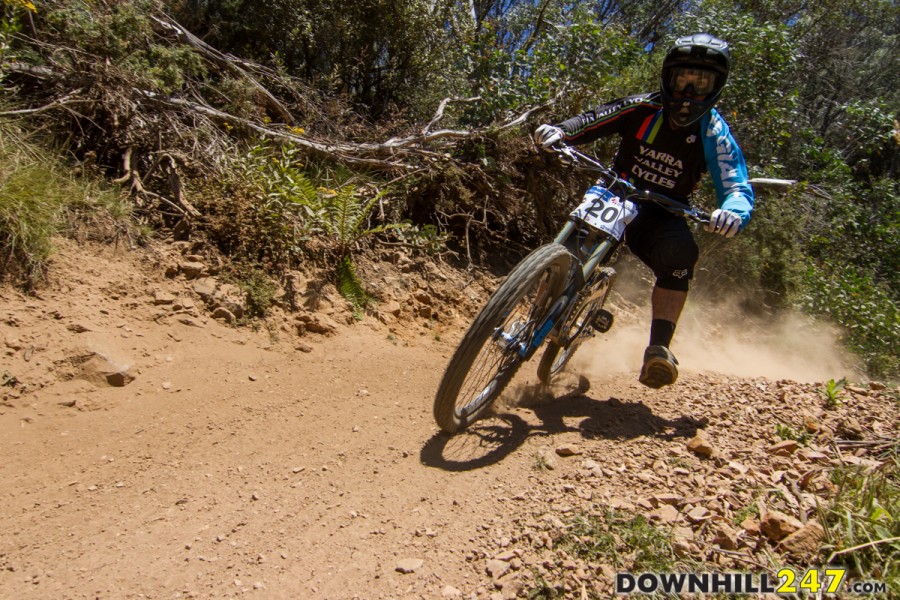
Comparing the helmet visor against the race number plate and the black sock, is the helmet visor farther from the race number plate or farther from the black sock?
the black sock

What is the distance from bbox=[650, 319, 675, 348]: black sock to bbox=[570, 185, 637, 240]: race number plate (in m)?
0.66

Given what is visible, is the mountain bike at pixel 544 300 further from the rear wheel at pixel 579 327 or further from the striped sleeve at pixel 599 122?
the striped sleeve at pixel 599 122

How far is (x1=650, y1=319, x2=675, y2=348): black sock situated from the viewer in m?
3.82

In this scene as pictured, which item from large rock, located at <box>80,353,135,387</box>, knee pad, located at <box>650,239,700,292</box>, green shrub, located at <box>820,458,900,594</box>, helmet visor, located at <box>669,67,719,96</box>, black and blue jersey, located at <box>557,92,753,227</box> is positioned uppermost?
helmet visor, located at <box>669,67,719,96</box>

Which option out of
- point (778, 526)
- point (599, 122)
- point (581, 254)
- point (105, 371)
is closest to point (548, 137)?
point (599, 122)

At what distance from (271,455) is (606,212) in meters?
2.31

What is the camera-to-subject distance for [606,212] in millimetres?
3566

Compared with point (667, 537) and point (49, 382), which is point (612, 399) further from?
point (49, 382)

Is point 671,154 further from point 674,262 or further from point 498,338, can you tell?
point 498,338

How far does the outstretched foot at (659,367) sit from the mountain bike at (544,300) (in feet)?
1.60
